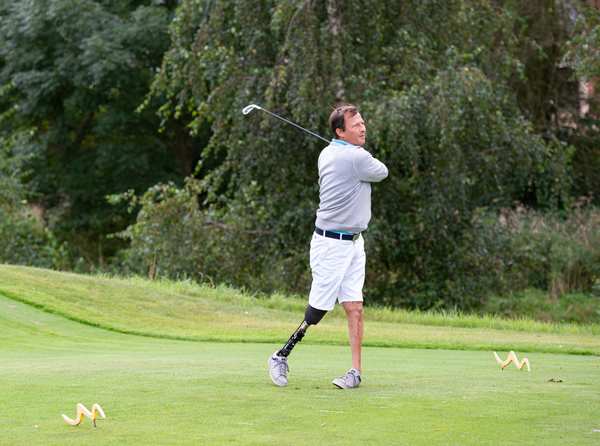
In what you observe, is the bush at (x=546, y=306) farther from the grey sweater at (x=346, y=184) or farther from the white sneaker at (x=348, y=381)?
the white sneaker at (x=348, y=381)

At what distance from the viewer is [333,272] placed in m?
7.23

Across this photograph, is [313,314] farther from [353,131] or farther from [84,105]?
[84,105]

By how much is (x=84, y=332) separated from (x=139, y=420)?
23.1 ft

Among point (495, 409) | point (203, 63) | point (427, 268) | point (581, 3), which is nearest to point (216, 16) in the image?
point (203, 63)

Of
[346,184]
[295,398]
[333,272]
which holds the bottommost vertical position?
[295,398]

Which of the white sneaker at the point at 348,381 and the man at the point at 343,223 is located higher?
the man at the point at 343,223

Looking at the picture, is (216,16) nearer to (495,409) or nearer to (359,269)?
(359,269)

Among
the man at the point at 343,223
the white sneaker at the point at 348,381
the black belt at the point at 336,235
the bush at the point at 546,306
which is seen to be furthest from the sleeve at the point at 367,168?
the bush at the point at 546,306

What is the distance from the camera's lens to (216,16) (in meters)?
18.9

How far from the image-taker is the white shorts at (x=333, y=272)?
7.23 meters

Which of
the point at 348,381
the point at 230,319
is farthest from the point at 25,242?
→ the point at 348,381

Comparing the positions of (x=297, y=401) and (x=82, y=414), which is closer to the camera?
(x=82, y=414)

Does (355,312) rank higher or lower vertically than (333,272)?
lower

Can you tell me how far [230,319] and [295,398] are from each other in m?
8.10
